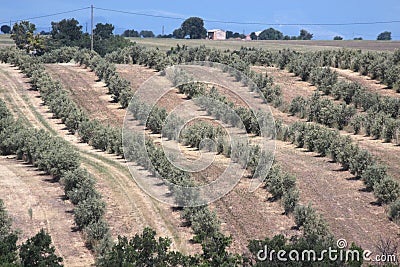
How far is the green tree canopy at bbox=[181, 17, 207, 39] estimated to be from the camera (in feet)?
557

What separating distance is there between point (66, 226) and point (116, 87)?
2295 centimetres

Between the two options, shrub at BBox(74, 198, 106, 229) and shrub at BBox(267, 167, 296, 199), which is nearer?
shrub at BBox(74, 198, 106, 229)

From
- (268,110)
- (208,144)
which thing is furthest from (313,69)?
(208,144)

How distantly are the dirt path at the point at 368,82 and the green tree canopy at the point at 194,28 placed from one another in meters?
123

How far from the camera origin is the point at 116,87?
41656 millimetres

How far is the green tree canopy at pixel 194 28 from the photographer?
169625 mm

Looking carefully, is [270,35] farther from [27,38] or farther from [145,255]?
[145,255]

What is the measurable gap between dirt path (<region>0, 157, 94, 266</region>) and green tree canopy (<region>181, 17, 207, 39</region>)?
145 metres

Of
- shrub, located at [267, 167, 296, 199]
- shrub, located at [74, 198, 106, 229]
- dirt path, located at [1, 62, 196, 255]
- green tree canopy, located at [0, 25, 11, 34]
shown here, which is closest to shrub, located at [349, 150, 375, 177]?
shrub, located at [267, 167, 296, 199]

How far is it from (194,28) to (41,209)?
152 metres

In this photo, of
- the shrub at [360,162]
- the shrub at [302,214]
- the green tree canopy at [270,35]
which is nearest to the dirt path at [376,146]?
the shrub at [360,162]

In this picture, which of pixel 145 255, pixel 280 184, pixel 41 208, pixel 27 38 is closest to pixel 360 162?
pixel 280 184

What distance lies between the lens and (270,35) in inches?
7594

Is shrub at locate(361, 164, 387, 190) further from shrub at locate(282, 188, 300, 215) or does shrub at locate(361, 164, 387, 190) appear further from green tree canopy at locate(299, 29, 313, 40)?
green tree canopy at locate(299, 29, 313, 40)
